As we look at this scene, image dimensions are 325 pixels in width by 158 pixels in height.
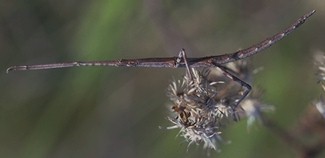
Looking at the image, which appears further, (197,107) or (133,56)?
(133,56)

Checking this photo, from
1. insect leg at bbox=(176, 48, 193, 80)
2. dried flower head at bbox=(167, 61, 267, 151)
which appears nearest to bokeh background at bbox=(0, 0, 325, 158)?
dried flower head at bbox=(167, 61, 267, 151)

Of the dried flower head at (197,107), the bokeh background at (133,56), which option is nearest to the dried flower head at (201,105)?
the dried flower head at (197,107)

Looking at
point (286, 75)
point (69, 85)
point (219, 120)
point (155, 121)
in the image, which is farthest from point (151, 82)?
point (219, 120)

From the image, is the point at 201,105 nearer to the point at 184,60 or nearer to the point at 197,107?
the point at 197,107

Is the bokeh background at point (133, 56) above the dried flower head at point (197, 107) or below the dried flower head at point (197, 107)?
above

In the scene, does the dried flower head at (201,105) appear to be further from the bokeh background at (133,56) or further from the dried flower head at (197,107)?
the bokeh background at (133,56)

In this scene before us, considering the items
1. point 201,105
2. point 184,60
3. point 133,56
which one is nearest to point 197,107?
point 201,105

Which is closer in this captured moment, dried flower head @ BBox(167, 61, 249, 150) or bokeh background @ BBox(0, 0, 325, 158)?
dried flower head @ BBox(167, 61, 249, 150)

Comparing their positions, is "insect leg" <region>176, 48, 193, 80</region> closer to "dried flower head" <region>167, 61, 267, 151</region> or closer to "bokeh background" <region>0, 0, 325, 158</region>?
"dried flower head" <region>167, 61, 267, 151</region>
